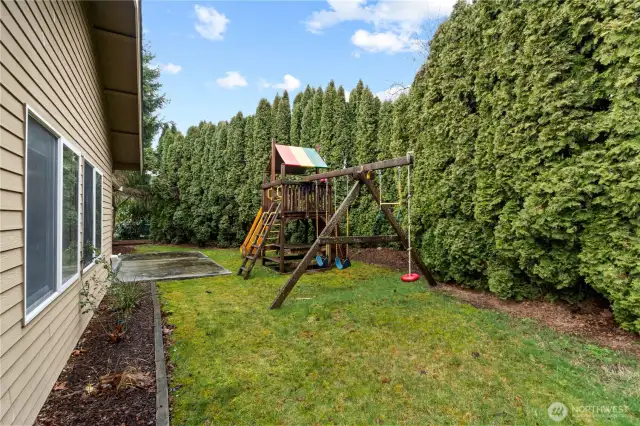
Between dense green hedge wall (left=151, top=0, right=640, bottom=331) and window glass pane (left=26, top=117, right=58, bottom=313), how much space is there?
475 cm

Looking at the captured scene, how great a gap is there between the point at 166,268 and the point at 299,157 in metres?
4.44

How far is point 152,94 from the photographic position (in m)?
15.5

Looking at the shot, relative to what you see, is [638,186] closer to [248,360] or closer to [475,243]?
[475,243]

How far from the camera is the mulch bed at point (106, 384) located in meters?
2.41

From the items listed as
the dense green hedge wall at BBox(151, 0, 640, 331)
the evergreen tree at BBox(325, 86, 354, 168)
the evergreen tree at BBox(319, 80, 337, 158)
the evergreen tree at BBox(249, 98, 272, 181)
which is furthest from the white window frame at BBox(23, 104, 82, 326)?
the evergreen tree at BBox(249, 98, 272, 181)

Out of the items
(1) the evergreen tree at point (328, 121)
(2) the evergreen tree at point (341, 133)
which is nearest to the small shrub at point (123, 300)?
(2) the evergreen tree at point (341, 133)

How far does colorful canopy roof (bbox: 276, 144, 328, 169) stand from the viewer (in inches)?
330

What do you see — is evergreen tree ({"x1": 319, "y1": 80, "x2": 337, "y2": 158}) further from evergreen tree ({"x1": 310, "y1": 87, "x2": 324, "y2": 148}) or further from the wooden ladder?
the wooden ladder

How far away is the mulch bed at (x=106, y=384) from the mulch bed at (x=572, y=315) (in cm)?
438

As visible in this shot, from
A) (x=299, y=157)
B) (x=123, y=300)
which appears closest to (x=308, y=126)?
(x=299, y=157)

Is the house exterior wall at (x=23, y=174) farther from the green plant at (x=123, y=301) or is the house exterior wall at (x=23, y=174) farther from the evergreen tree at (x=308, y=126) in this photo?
the evergreen tree at (x=308, y=126)

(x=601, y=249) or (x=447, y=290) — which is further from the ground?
(x=601, y=249)

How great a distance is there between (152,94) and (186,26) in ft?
25.9

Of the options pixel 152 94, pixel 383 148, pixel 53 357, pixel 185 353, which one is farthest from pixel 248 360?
pixel 152 94
